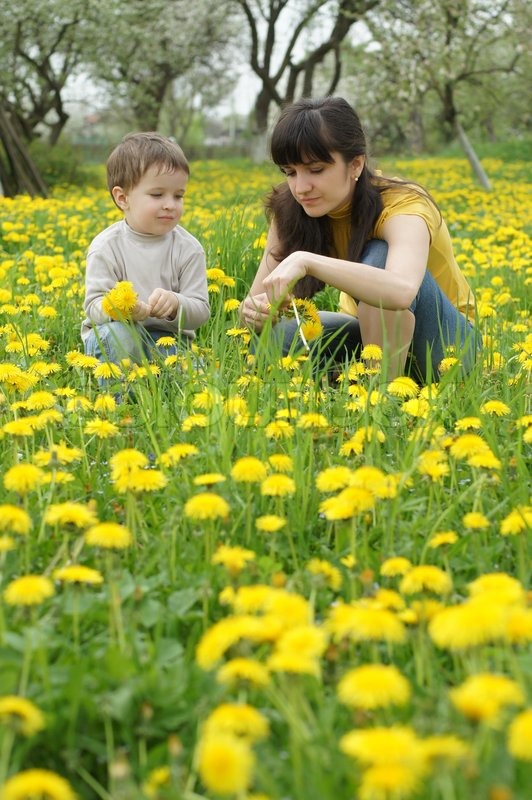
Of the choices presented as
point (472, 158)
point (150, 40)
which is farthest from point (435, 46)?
point (150, 40)

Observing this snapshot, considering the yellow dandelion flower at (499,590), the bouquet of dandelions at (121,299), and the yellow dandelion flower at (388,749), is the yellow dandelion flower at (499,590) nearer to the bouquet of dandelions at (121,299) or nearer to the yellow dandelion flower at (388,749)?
the yellow dandelion flower at (388,749)

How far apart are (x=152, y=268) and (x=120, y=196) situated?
0.27 meters

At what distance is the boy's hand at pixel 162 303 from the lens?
2.95 m

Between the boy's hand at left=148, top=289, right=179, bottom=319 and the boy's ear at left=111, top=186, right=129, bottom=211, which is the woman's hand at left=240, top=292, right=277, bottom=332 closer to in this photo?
the boy's hand at left=148, top=289, right=179, bottom=319

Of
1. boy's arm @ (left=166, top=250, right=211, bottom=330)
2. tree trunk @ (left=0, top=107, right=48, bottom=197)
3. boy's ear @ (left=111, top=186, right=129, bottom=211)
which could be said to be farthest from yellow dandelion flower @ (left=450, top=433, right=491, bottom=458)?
tree trunk @ (left=0, top=107, right=48, bottom=197)

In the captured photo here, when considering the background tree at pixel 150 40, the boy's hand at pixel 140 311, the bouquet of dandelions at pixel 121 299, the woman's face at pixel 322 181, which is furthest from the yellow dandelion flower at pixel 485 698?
the background tree at pixel 150 40

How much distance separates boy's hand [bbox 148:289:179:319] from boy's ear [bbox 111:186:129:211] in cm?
47

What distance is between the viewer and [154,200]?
3162mm

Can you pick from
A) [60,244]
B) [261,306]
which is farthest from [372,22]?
[261,306]

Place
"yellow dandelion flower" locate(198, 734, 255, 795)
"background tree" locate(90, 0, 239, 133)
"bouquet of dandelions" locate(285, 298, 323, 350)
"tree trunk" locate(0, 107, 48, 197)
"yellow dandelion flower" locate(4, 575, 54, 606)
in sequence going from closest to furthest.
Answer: "yellow dandelion flower" locate(198, 734, 255, 795) < "yellow dandelion flower" locate(4, 575, 54, 606) < "bouquet of dandelions" locate(285, 298, 323, 350) < "tree trunk" locate(0, 107, 48, 197) < "background tree" locate(90, 0, 239, 133)

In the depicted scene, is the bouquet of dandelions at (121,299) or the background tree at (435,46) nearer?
the bouquet of dandelions at (121,299)

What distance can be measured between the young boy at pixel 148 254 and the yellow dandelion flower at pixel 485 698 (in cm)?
216

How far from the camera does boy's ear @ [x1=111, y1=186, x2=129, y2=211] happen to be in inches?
127

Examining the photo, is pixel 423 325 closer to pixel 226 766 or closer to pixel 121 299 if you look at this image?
pixel 121 299
